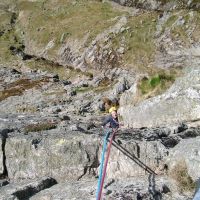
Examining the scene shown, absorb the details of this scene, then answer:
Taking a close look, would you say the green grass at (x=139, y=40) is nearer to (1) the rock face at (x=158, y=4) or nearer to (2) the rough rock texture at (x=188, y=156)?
(1) the rock face at (x=158, y=4)

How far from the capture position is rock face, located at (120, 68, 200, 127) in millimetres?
25466

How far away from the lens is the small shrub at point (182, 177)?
63.6ft

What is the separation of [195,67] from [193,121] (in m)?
4.38

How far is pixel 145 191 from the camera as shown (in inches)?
780

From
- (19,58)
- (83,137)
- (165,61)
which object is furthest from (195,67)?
(19,58)

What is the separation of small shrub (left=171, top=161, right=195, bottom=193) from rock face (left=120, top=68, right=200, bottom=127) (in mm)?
5592

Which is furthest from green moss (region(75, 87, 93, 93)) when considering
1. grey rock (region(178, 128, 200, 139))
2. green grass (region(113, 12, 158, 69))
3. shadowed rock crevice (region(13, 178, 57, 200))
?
shadowed rock crevice (region(13, 178, 57, 200))

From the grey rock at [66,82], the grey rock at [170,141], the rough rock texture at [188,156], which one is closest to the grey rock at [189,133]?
the grey rock at [170,141]

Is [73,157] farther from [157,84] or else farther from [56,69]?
[56,69]

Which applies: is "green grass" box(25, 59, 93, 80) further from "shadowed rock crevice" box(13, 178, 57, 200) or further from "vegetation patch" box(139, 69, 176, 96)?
"shadowed rock crevice" box(13, 178, 57, 200)

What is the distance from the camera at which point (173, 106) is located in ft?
85.9

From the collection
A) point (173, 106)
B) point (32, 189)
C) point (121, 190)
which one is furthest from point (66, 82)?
point (121, 190)

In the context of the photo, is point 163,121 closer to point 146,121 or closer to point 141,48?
point 146,121

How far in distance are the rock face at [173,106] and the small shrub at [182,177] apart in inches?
220
